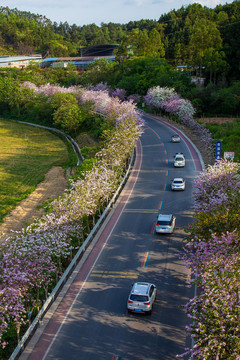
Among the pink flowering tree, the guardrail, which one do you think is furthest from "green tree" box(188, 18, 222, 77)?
the guardrail

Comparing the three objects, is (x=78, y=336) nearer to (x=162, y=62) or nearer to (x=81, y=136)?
(x=81, y=136)

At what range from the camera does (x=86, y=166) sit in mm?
43312

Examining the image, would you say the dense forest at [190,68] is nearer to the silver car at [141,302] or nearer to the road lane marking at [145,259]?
the road lane marking at [145,259]

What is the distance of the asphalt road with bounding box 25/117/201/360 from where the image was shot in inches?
759

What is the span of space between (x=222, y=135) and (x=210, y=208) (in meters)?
40.5

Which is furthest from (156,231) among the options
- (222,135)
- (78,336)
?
(222,135)

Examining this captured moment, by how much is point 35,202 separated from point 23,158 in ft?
80.7

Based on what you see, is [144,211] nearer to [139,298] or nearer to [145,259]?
[145,259]

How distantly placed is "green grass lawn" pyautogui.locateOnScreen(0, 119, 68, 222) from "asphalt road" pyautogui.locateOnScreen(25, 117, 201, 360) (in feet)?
56.0

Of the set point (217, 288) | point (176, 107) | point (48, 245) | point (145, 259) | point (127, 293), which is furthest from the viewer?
point (176, 107)

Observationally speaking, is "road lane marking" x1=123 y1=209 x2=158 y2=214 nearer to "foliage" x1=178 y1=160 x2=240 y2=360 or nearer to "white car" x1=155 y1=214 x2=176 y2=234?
"white car" x1=155 y1=214 x2=176 y2=234

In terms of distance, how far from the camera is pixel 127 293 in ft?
78.9

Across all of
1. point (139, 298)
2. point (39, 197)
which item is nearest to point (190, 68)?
point (39, 197)

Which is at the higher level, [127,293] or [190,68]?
[190,68]
